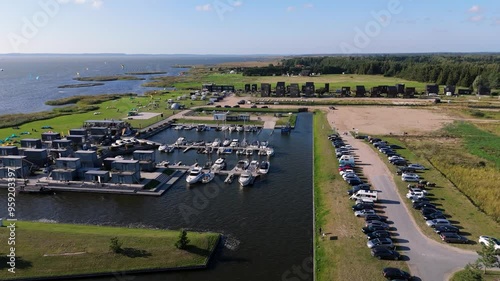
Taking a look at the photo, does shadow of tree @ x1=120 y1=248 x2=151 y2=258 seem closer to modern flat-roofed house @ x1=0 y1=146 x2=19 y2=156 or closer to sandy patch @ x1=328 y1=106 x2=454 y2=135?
modern flat-roofed house @ x1=0 y1=146 x2=19 y2=156

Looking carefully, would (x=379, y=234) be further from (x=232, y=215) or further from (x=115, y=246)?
(x=115, y=246)

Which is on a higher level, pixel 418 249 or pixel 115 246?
pixel 115 246

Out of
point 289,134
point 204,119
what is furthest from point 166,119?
point 289,134

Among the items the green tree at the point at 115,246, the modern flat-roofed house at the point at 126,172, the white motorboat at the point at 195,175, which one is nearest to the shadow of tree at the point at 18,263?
the green tree at the point at 115,246

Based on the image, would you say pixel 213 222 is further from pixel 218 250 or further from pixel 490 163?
pixel 490 163

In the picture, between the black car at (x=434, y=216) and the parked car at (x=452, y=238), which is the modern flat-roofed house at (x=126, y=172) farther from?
the parked car at (x=452, y=238)

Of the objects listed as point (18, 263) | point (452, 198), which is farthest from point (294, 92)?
point (18, 263)
